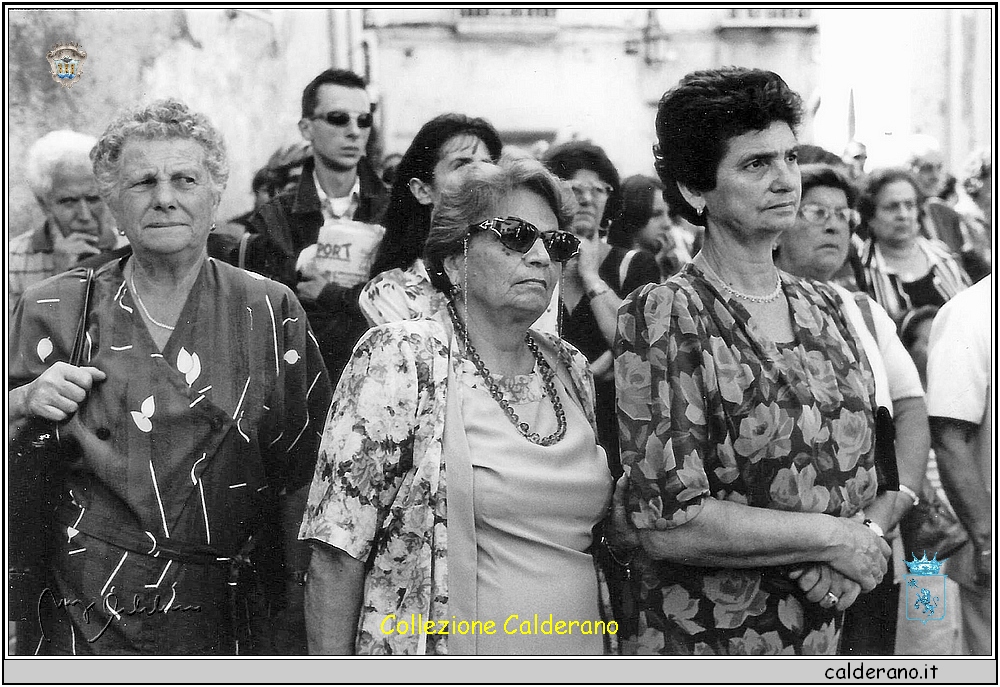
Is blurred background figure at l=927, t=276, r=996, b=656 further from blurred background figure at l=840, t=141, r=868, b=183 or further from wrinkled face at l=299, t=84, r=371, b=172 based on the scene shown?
wrinkled face at l=299, t=84, r=371, b=172

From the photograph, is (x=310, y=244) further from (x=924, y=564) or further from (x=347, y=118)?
(x=924, y=564)

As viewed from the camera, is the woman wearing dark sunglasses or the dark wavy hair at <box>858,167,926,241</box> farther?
the dark wavy hair at <box>858,167,926,241</box>

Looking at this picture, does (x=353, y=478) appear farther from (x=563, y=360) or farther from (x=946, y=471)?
(x=946, y=471)

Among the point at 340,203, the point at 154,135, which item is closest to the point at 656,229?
the point at 340,203

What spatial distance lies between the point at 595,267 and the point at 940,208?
46.2 inches

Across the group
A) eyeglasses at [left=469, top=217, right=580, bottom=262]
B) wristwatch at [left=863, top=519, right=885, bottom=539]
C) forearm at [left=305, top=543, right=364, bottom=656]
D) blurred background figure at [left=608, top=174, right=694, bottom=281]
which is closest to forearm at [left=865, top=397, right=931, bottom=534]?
wristwatch at [left=863, top=519, right=885, bottom=539]

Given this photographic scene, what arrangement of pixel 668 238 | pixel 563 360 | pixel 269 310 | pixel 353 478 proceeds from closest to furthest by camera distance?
pixel 353 478
pixel 563 360
pixel 269 310
pixel 668 238

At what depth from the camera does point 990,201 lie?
3590 millimetres

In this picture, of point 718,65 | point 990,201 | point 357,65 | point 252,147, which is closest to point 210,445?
point 252,147

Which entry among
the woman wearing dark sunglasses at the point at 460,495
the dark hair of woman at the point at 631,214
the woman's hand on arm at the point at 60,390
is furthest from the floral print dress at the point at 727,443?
the woman's hand on arm at the point at 60,390

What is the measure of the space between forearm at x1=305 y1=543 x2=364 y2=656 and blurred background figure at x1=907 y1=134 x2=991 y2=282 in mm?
2224

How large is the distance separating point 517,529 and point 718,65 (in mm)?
1660

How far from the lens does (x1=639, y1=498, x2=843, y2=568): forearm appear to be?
8.86ft
